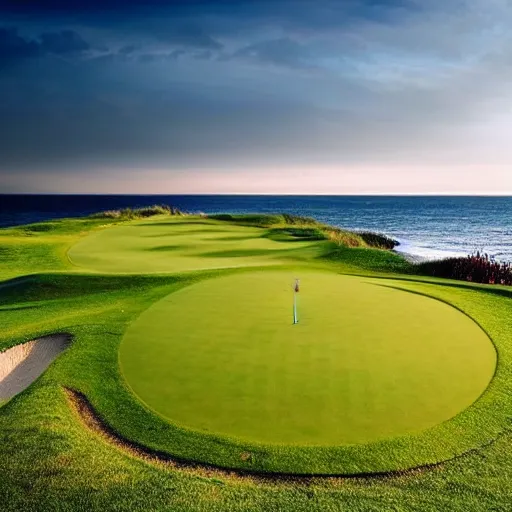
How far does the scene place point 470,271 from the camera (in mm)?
15125

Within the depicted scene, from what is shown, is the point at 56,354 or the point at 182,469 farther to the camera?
the point at 56,354

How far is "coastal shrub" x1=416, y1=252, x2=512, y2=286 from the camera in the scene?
14.9 metres

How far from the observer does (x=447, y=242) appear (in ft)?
132

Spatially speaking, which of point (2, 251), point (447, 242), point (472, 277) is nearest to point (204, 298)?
point (472, 277)

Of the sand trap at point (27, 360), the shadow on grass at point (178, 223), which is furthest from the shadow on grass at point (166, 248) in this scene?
the sand trap at point (27, 360)

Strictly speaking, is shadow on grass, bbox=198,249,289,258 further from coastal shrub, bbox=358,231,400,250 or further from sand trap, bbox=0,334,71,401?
coastal shrub, bbox=358,231,400,250

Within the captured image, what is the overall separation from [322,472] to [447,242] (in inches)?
1551

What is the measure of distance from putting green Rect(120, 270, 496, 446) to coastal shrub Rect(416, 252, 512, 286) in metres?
6.58

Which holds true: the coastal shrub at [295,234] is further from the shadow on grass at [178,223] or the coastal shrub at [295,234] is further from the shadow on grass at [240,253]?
the shadow on grass at [178,223]

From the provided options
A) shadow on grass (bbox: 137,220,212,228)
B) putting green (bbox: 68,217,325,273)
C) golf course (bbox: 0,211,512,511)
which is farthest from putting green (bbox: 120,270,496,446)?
→ shadow on grass (bbox: 137,220,212,228)

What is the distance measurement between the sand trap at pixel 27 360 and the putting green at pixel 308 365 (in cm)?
123

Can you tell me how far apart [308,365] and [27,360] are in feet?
15.0

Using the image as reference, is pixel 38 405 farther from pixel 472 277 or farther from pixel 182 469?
pixel 472 277

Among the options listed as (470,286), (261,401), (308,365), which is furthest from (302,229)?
(261,401)
